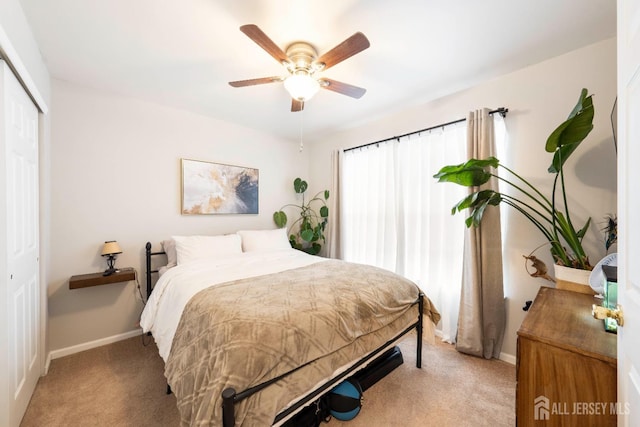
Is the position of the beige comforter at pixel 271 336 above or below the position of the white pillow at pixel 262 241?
below

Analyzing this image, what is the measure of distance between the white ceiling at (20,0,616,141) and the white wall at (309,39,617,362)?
0.13 meters

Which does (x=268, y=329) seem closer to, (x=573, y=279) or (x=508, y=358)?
(x=573, y=279)

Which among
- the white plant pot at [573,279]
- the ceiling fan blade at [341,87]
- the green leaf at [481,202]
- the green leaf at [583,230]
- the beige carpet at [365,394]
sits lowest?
the beige carpet at [365,394]

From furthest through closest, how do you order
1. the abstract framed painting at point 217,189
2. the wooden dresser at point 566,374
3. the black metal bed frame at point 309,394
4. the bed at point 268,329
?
the abstract framed painting at point 217,189, the bed at point 268,329, the black metal bed frame at point 309,394, the wooden dresser at point 566,374

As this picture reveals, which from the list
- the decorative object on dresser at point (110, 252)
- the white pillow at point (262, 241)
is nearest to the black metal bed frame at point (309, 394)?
the decorative object on dresser at point (110, 252)

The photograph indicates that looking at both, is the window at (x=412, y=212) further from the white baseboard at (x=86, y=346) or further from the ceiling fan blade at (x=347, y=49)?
the white baseboard at (x=86, y=346)

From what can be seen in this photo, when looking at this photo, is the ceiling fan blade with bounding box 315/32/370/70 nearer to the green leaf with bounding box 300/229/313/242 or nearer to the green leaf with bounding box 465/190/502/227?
the green leaf with bounding box 465/190/502/227

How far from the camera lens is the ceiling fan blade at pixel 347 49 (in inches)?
55.4

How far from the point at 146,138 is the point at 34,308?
186 cm

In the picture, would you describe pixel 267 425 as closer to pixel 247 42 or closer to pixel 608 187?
pixel 247 42

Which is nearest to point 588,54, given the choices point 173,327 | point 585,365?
point 585,365

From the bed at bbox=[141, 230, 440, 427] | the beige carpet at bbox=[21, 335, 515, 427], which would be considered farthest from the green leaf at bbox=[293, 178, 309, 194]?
the beige carpet at bbox=[21, 335, 515, 427]

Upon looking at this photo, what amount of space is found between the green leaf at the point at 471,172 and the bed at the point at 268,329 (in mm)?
1016

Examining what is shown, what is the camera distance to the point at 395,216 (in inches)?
121
